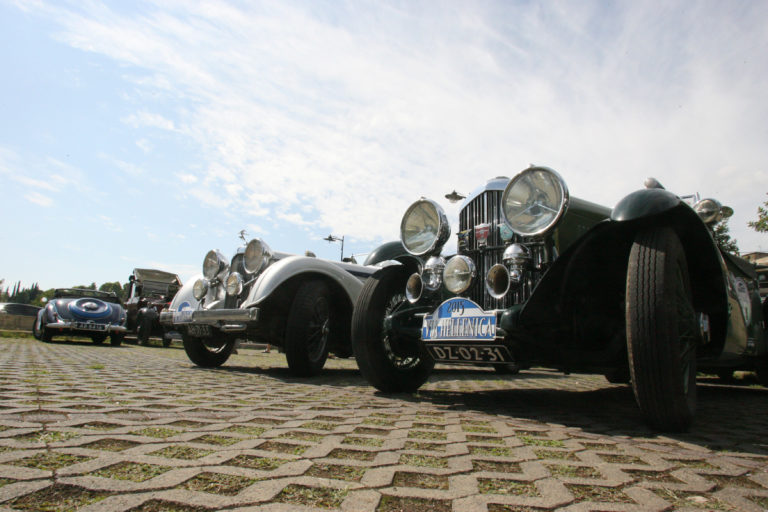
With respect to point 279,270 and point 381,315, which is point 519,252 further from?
point 279,270

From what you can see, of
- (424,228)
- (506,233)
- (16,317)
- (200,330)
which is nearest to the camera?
(506,233)

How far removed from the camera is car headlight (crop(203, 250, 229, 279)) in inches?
232

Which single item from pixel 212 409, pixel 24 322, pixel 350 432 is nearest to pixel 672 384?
pixel 350 432

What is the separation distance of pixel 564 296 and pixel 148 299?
46.2 feet

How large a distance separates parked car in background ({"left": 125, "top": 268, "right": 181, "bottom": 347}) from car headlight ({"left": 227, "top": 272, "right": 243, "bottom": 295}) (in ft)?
25.0

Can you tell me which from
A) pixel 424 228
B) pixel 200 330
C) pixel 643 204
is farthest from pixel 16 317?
pixel 643 204

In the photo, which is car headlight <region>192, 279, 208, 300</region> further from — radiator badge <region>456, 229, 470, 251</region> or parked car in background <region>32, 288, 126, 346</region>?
parked car in background <region>32, 288, 126, 346</region>

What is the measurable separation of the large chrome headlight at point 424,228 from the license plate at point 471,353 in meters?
0.76

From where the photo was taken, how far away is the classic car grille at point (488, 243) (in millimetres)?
3745

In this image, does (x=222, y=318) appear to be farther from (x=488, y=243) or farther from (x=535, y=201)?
(x=535, y=201)

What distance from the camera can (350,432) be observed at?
2.18 meters

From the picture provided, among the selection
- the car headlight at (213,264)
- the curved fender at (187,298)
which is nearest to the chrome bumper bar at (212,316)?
the curved fender at (187,298)

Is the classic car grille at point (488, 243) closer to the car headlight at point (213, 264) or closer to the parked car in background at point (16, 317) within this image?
the car headlight at point (213, 264)

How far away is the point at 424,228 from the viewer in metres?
3.75
